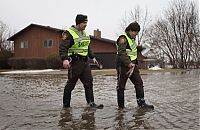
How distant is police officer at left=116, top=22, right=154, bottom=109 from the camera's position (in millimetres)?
6160

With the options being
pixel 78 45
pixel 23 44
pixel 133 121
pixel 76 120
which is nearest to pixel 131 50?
pixel 78 45

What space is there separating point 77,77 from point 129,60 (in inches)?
41.7

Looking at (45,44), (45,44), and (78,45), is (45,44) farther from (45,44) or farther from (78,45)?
(78,45)

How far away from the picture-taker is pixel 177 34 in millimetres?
51844

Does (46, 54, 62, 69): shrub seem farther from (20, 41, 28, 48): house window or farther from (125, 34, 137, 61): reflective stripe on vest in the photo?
(125, 34, 137, 61): reflective stripe on vest

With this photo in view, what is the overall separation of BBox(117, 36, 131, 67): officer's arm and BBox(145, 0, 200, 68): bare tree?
44.5 metres

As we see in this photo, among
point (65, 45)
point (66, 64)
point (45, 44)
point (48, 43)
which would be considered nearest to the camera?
point (66, 64)

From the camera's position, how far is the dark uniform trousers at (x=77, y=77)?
20.5 ft

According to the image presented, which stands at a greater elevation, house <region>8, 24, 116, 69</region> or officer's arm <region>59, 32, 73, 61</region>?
house <region>8, 24, 116, 69</region>

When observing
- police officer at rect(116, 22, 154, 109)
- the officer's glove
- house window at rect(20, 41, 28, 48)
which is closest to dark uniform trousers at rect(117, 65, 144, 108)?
police officer at rect(116, 22, 154, 109)

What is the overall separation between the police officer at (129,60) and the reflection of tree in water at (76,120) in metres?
0.88

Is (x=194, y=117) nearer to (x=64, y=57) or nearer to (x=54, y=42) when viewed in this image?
(x=64, y=57)

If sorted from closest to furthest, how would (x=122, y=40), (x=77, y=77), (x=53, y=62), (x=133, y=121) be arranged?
(x=133, y=121)
(x=122, y=40)
(x=77, y=77)
(x=53, y=62)

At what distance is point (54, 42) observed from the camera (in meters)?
43.6
